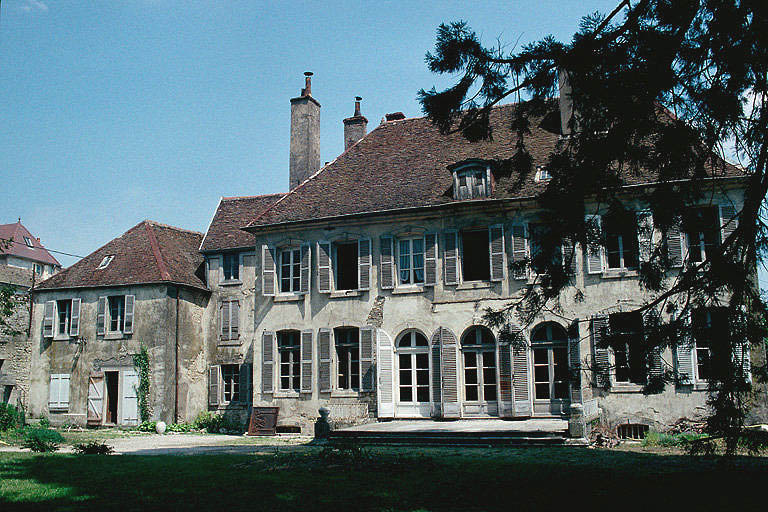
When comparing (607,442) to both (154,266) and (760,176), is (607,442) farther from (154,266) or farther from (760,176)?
(154,266)

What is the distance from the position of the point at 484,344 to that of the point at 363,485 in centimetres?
1081

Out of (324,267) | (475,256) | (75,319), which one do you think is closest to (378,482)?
(475,256)

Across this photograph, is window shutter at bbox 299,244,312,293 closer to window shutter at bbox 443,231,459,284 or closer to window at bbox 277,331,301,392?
window at bbox 277,331,301,392

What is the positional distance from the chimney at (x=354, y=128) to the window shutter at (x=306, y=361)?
805 cm

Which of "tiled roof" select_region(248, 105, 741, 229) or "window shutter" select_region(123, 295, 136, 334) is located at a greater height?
"tiled roof" select_region(248, 105, 741, 229)

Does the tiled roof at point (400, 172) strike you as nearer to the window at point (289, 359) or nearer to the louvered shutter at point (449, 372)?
the window at point (289, 359)

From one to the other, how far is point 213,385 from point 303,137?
931 cm

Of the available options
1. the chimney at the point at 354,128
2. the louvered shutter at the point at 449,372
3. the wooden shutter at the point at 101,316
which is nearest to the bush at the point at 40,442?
the louvered shutter at the point at 449,372

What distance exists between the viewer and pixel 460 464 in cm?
1161

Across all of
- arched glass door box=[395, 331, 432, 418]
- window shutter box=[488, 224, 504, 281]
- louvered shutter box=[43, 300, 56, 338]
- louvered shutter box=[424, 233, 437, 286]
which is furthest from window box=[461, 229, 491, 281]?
louvered shutter box=[43, 300, 56, 338]

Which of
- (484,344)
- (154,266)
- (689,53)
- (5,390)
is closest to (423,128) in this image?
(484,344)

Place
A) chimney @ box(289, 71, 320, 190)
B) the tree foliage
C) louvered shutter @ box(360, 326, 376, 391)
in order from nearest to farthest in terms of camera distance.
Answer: the tree foliage, louvered shutter @ box(360, 326, 376, 391), chimney @ box(289, 71, 320, 190)

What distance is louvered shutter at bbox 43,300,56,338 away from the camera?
1056 inches

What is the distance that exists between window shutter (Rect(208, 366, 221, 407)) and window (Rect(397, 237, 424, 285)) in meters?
8.89
